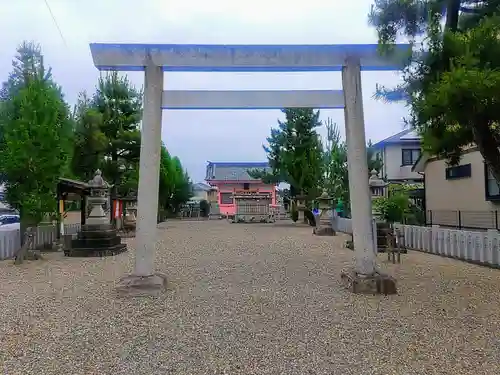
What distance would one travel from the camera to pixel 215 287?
23.2 ft

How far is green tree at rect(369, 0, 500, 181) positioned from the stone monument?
8.91m

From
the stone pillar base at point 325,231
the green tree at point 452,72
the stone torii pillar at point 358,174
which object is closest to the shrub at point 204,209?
the stone pillar base at point 325,231

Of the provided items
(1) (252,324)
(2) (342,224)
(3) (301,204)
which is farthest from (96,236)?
(3) (301,204)

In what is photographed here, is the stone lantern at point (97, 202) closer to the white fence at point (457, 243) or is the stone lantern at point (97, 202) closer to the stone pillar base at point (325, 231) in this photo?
the white fence at point (457, 243)

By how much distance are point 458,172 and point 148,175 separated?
1329cm

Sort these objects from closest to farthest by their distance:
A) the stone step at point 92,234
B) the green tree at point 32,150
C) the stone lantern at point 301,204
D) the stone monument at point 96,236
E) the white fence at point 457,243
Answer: the white fence at point 457,243 → the green tree at point 32,150 → the stone monument at point 96,236 → the stone step at point 92,234 → the stone lantern at point 301,204

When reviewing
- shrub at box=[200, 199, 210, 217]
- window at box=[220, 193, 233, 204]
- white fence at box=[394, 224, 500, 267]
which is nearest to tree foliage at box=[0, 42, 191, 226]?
white fence at box=[394, 224, 500, 267]

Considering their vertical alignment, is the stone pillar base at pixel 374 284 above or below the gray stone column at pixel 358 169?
below

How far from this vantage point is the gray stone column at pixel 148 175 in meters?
6.76

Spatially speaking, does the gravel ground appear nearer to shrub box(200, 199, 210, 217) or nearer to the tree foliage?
the tree foliage

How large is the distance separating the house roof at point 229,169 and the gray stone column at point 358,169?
38066 mm

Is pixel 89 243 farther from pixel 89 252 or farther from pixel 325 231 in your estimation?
pixel 325 231

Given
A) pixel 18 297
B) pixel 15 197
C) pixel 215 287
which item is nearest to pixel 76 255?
pixel 15 197

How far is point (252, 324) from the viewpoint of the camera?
4.90 m
